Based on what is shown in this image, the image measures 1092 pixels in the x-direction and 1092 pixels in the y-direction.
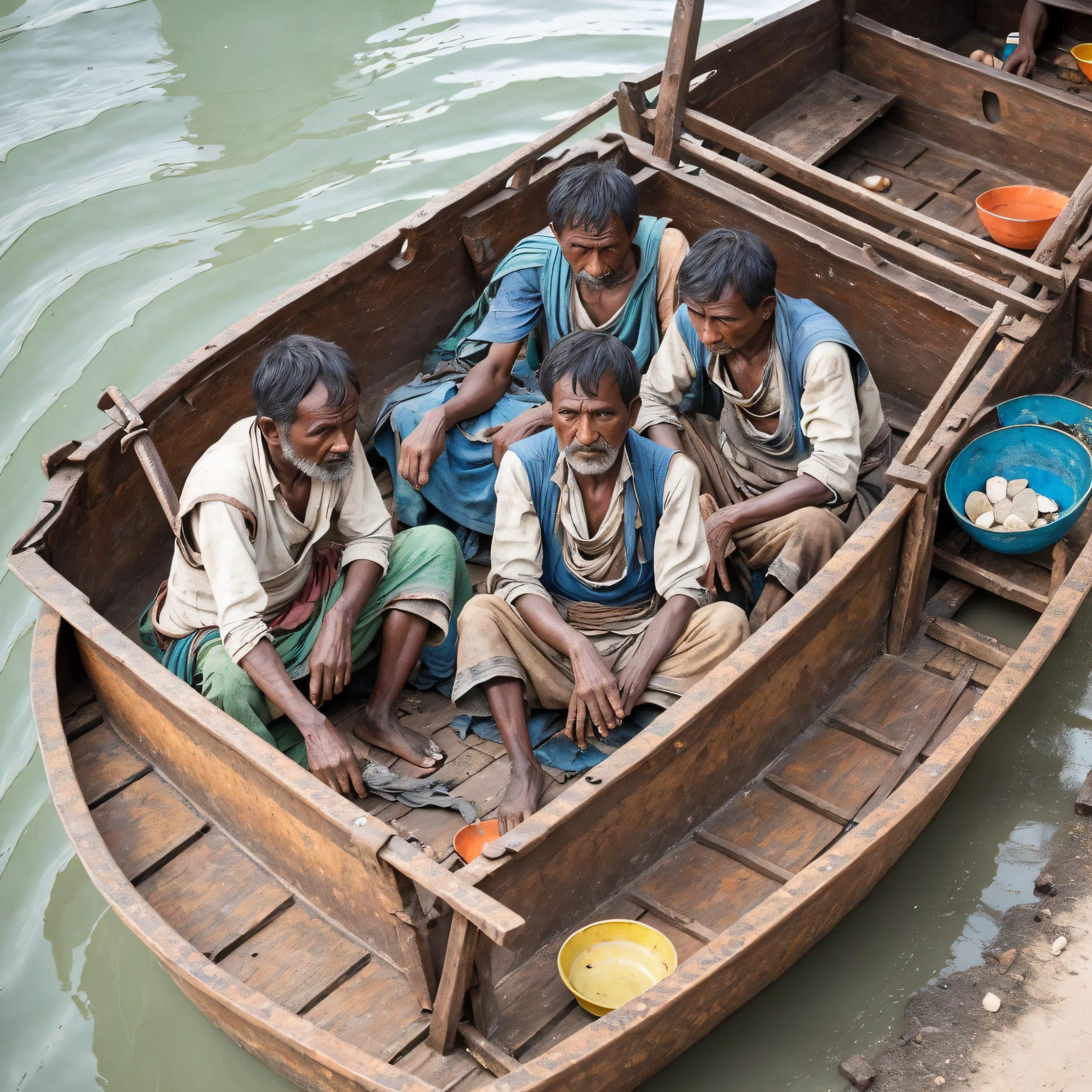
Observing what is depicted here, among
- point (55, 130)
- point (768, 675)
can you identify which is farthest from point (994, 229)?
point (55, 130)

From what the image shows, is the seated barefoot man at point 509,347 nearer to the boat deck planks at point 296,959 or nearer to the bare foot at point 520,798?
the bare foot at point 520,798

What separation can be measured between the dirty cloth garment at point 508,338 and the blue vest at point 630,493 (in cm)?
68

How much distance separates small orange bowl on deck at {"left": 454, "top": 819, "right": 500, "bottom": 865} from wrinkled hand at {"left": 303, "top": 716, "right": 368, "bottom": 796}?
0.32 meters

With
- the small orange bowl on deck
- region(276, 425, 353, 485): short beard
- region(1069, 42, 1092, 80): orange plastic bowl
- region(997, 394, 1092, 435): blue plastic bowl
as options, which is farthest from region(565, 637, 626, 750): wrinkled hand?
region(1069, 42, 1092, 80): orange plastic bowl

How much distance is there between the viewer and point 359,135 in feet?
24.8

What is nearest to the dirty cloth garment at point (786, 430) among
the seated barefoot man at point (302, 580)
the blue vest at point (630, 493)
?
the blue vest at point (630, 493)

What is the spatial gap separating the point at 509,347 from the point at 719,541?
3.58 ft

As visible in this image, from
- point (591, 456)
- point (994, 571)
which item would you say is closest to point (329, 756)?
point (591, 456)

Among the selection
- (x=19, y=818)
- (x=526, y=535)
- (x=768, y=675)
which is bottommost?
(x=19, y=818)

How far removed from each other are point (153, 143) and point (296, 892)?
5.85 meters

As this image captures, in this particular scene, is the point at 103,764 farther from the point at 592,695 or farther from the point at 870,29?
the point at 870,29

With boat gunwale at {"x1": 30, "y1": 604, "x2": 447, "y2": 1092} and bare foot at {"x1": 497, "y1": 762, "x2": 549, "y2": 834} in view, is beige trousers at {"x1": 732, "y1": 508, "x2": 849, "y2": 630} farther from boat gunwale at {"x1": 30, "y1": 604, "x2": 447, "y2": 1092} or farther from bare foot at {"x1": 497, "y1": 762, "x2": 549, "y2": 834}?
boat gunwale at {"x1": 30, "y1": 604, "x2": 447, "y2": 1092}

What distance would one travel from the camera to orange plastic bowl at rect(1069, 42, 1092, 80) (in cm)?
580

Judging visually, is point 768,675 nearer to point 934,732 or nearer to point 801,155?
point 934,732
